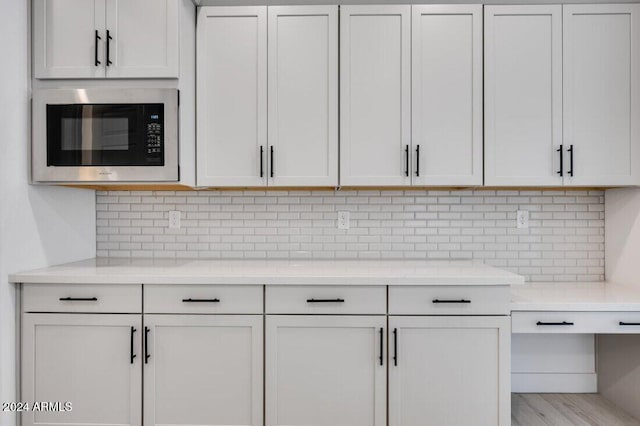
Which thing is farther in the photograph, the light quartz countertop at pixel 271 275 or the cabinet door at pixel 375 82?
the cabinet door at pixel 375 82

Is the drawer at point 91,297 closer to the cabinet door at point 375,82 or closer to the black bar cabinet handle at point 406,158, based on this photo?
the cabinet door at point 375,82

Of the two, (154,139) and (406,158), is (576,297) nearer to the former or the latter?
(406,158)

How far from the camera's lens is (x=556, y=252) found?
2.64 m

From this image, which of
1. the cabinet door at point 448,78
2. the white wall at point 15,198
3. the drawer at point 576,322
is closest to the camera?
the white wall at point 15,198

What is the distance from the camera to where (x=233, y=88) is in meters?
2.29

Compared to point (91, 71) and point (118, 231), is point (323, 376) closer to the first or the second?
point (118, 231)

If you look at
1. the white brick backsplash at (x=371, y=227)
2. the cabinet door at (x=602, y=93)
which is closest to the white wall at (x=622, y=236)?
the white brick backsplash at (x=371, y=227)

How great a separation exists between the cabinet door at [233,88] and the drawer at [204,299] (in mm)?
610

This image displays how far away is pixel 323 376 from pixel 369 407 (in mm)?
263

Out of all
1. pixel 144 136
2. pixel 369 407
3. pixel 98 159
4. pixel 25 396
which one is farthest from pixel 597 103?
pixel 25 396

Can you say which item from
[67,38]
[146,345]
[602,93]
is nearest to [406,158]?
[602,93]

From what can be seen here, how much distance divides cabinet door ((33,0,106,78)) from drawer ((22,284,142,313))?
1.05 meters

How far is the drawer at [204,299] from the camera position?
6.59 feet

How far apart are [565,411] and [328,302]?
1.59 metres
